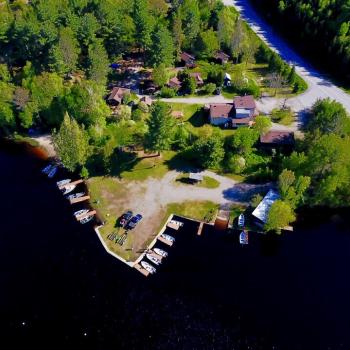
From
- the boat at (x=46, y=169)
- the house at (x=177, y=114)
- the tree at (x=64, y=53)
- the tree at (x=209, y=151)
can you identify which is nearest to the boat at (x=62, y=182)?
the boat at (x=46, y=169)

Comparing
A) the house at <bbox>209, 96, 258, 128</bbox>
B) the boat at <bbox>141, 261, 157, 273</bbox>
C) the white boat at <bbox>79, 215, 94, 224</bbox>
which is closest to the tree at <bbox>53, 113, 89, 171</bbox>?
the white boat at <bbox>79, 215, 94, 224</bbox>

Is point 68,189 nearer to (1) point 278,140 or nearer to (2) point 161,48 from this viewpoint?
(1) point 278,140

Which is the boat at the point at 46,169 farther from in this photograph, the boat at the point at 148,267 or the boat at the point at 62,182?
the boat at the point at 148,267

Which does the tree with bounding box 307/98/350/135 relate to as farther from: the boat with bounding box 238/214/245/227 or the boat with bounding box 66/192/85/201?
the boat with bounding box 66/192/85/201

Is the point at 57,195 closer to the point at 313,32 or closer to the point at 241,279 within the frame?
the point at 241,279

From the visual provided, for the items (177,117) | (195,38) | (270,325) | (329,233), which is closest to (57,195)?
(177,117)
